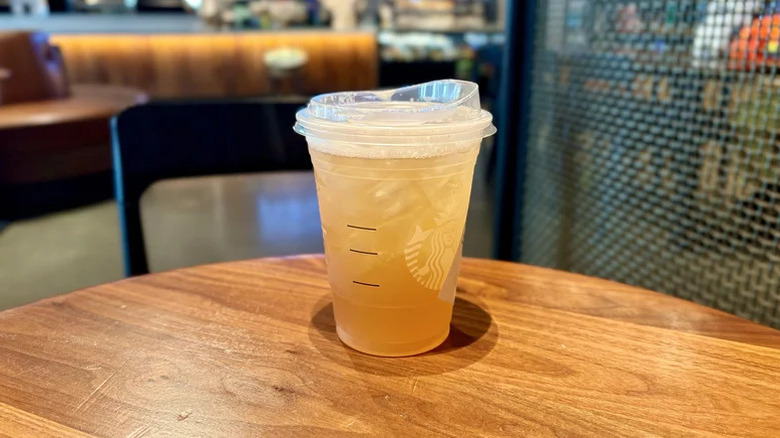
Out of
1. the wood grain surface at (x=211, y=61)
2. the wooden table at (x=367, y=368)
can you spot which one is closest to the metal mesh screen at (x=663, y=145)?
the wooden table at (x=367, y=368)

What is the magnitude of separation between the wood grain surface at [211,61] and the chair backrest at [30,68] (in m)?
1.43

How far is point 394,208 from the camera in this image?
22.5 inches

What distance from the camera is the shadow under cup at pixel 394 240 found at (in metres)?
0.57

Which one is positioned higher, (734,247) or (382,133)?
(382,133)

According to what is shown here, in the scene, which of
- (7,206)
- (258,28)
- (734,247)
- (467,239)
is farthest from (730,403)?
(258,28)

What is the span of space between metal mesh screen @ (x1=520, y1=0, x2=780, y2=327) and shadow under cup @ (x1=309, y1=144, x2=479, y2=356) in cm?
102

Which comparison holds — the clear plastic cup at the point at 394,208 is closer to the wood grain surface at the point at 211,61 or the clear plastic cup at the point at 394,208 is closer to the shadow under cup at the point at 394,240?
the shadow under cup at the point at 394,240

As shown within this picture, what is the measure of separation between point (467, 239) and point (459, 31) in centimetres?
319

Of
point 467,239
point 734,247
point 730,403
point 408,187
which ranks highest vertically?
point 408,187

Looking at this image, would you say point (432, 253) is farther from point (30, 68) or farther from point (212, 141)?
point (30, 68)

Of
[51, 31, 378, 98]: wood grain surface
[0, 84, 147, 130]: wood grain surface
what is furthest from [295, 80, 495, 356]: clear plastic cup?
[51, 31, 378, 98]: wood grain surface

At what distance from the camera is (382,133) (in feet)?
1.80

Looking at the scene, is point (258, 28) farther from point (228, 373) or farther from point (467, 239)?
point (228, 373)

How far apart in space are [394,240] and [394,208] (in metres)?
0.03
